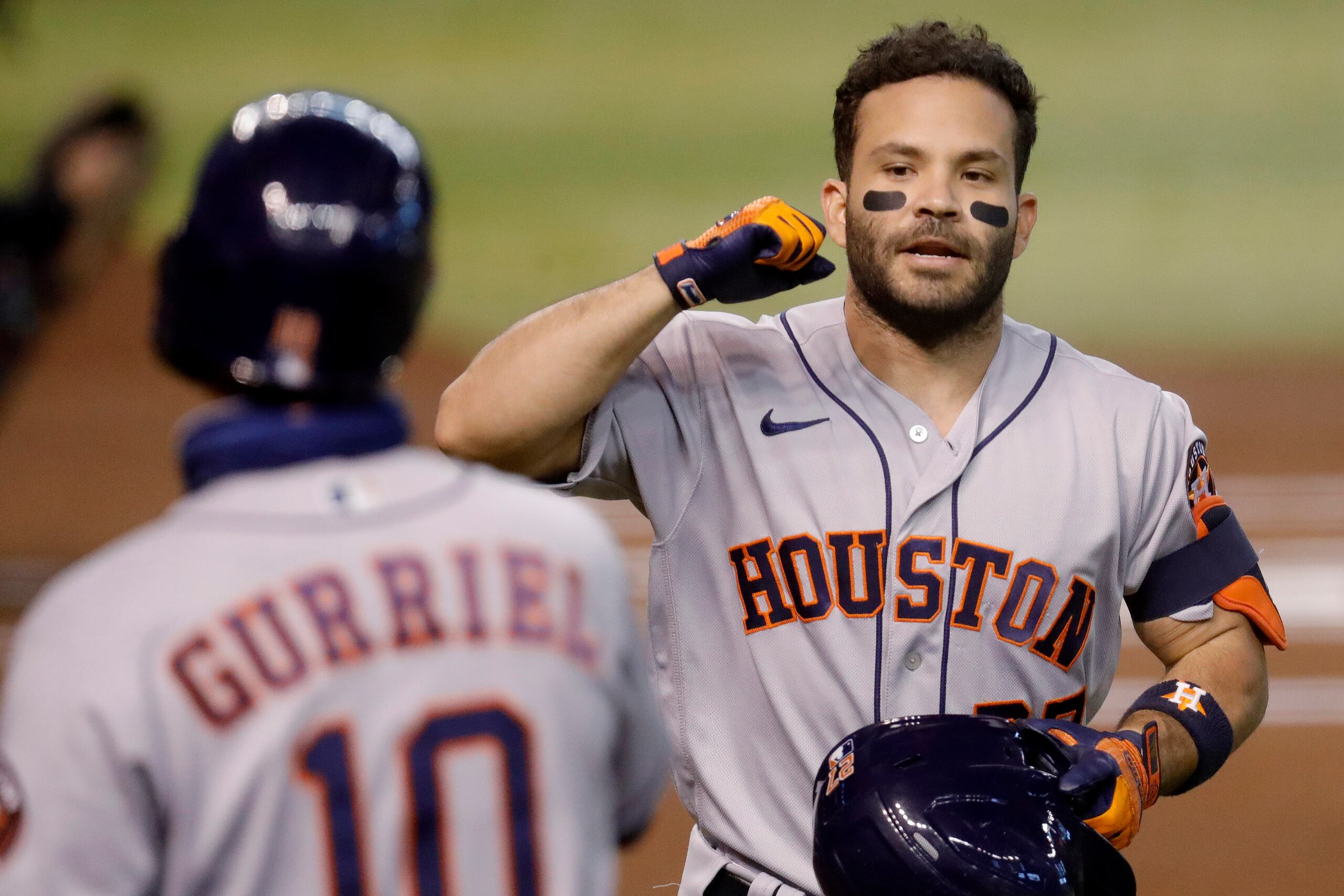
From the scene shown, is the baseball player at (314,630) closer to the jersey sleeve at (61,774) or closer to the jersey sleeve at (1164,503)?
the jersey sleeve at (61,774)

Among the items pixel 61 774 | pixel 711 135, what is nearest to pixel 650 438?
pixel 61 774

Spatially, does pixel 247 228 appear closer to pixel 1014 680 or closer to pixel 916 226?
pixel 916 226

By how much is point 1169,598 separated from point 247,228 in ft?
5.89

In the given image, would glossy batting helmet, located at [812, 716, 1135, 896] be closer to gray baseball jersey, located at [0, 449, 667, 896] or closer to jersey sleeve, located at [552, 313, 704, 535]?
jersey sleeve, located at [552, 313, 704, 535]

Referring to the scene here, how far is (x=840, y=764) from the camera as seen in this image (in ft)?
7.07

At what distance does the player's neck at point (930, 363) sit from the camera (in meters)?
2.55

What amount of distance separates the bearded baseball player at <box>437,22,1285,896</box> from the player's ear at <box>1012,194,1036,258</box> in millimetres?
33

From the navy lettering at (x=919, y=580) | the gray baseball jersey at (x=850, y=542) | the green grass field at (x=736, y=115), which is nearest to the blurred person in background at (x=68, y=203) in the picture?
the gray baseball jersey at (x=850, y=542)

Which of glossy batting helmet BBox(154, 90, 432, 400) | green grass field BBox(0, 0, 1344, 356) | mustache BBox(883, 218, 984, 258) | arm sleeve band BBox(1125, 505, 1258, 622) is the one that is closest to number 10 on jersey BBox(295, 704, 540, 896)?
glossy batting helmet BBox(154, 90, 432, 400)

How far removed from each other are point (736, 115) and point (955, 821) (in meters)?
15.0

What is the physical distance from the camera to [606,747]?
1410 millimetres

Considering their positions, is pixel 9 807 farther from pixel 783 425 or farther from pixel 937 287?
pixel 937 287

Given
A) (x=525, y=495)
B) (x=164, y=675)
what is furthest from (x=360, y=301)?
(x=164, y=675)

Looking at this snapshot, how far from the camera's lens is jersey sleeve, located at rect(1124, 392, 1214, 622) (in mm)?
2463
